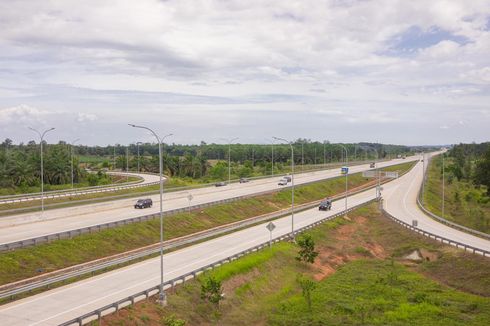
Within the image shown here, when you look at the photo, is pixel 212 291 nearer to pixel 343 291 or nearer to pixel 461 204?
pixel 343 291

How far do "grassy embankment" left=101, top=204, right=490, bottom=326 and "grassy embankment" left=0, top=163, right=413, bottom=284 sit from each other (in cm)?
1167

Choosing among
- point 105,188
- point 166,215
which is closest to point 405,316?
point 166,215

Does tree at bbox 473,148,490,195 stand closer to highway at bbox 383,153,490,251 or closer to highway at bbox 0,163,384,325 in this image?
highway at bbox 383,153,490,251

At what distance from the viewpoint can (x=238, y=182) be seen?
366ft

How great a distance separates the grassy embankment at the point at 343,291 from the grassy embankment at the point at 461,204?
31485mm

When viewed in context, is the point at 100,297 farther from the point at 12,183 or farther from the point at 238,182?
the point at 238,182

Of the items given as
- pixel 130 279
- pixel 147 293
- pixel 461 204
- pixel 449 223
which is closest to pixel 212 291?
pixel 147 293

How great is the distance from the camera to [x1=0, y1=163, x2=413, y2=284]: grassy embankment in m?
37.7

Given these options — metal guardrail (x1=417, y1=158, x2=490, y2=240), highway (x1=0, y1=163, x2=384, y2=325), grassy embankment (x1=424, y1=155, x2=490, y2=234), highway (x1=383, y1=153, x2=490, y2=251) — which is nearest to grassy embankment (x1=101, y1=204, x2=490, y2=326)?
highway (x1=0, y1=163, x2=384, y2=325)

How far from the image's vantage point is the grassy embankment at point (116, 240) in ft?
124

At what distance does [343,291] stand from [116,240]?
21.7 m

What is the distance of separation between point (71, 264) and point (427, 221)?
4959 cm

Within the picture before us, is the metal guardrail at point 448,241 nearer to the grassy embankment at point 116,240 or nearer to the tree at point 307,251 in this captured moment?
the tree at point 307,251

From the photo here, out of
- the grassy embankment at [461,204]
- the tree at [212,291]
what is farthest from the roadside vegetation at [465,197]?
the tree at [212,291]
